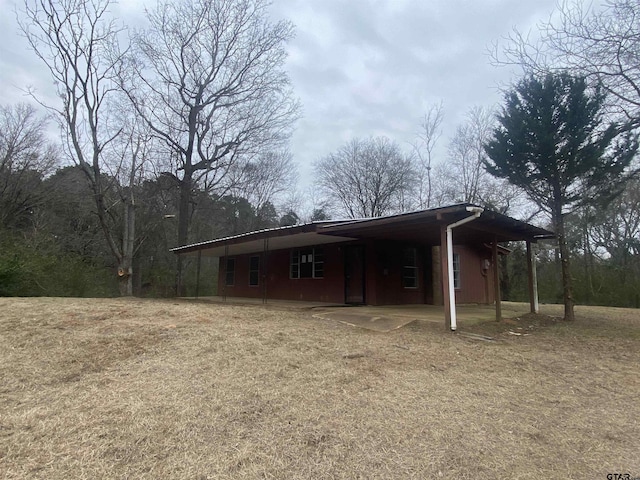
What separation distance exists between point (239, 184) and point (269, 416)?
21.5 metres

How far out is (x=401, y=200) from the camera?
88.4 feet

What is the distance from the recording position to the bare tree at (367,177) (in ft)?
88.7

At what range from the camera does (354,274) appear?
11867mm

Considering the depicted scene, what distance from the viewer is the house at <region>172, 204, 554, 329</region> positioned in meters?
8.66

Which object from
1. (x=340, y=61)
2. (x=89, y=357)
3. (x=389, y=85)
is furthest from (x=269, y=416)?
(x=389, y=85)

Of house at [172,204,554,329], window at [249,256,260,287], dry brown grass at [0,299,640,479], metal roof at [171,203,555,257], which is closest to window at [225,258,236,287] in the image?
house at [172,204,554,329]

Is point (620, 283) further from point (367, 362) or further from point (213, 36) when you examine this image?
point (213, 36)

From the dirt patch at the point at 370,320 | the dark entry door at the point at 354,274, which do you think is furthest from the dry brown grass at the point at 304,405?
the dark entry door at the point at 354,274

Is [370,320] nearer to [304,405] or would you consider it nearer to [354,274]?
[304,405]

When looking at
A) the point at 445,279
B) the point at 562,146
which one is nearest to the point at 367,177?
the point at 562,146

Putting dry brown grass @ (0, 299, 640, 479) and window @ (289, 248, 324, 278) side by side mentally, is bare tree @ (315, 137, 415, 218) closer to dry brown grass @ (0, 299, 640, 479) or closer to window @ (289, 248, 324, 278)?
window @ (289, 248, 324, 278)

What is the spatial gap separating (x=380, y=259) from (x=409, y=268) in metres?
1.50

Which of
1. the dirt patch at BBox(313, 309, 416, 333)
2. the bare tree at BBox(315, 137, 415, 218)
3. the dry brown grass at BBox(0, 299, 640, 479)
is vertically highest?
the bare tree at BBox(315, 137, 415, 218)

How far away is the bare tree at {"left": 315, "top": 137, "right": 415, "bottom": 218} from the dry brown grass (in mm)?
21327
